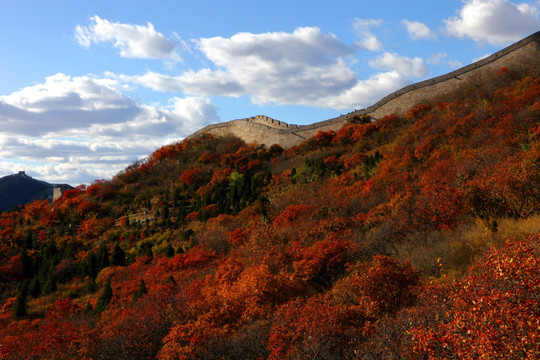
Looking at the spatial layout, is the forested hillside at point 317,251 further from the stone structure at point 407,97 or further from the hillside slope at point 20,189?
the hillside slope at point 20,189

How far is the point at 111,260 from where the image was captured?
1189 inches

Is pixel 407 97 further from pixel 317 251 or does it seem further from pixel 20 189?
pixel 20 189

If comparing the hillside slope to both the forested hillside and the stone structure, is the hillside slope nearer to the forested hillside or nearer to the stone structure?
the forested hillside

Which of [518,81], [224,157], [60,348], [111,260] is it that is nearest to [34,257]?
[111,260]

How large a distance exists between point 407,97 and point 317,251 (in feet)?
91.8

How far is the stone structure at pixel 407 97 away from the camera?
35.2 metres

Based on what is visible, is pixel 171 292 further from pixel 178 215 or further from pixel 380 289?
pixel 178 215

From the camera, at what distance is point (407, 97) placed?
130ft

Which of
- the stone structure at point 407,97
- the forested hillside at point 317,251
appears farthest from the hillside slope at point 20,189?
the stone structure at point 407,97

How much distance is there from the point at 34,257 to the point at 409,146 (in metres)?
29.9

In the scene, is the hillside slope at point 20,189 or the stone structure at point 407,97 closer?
the stone structure at point 407,97

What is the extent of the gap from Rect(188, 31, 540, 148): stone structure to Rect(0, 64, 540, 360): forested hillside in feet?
5.10

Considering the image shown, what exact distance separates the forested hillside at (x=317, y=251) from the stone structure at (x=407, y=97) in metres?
1.55

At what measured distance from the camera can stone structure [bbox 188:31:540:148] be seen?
35250 mm
